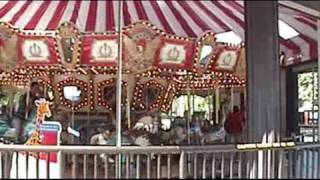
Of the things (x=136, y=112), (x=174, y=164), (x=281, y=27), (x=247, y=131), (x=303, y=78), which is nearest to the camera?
(x=174, y=164)

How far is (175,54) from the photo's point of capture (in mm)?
10188

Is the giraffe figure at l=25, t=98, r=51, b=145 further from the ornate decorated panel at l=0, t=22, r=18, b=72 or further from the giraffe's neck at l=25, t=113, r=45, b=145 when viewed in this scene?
the ornate decorated panel at l=0, t=22, r=18, b=72

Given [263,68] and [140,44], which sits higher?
[140,44]

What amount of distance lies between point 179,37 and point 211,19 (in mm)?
744

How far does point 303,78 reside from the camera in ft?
32.3

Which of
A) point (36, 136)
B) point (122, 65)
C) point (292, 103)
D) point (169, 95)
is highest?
point (122, 65)

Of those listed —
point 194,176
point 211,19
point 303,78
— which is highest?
point 211,19

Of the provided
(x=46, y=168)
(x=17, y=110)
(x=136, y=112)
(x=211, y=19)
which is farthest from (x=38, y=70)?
(x=46, y=168)

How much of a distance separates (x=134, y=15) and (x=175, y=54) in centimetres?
84

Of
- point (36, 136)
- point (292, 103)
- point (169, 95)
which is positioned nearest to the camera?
point (36, 136)

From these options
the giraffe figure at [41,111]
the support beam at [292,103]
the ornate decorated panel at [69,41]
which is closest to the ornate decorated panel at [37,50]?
the ornate decorated panel at [69,41]

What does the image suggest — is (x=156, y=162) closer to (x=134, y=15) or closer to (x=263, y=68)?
(x=263, y=68)

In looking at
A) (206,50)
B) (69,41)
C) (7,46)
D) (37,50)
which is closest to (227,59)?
(206,50)

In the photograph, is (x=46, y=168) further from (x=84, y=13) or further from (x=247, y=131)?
(x=84, y=13)
